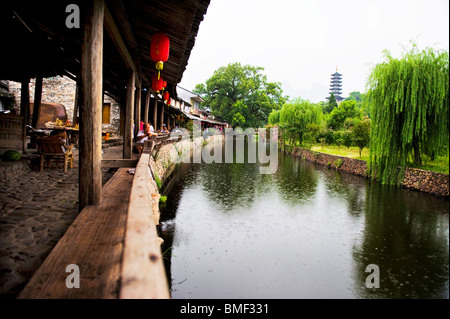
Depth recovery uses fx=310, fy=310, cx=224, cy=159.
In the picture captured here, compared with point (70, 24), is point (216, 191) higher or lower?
lower

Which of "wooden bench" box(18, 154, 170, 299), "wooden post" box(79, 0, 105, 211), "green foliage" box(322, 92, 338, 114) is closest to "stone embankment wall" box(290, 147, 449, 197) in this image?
"wooden bench" box(18, 154, 170, 299)

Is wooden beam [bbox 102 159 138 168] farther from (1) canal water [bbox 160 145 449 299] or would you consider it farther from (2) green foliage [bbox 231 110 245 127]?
(2) green foliage [bbox 231 110 245 127]

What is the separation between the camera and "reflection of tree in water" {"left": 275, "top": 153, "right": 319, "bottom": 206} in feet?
35.7

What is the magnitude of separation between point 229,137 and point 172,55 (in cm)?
4157

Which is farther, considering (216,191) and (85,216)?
(216,191)

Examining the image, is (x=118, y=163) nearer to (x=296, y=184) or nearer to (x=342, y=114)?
(x=296, y=184)

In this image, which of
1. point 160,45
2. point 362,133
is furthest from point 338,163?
point 160,45

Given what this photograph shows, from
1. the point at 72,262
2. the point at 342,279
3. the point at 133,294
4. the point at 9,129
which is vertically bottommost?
the point at 342,279

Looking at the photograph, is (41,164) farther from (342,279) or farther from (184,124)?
(184,124)

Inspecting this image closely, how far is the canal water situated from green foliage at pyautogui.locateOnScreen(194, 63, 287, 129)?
37724mm

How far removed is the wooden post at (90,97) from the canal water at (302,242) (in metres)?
2.43

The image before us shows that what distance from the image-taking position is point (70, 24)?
400 centimetres
